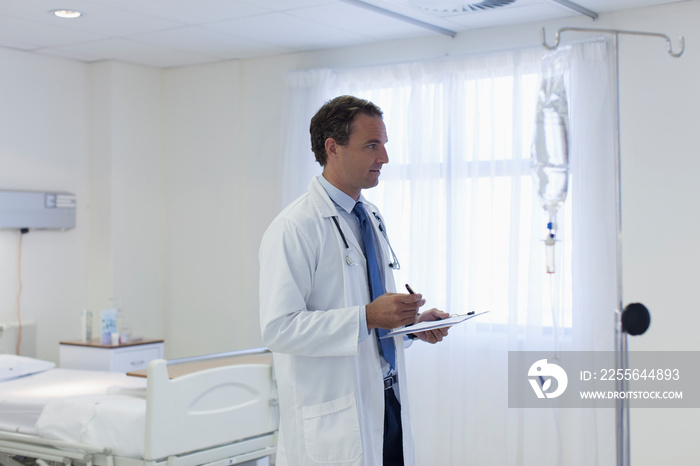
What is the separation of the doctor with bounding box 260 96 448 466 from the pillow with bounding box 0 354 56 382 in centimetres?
252

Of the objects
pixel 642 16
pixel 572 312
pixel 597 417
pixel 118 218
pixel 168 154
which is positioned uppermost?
pixel 642 16

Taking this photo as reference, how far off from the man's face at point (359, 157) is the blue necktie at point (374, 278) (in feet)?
0.35

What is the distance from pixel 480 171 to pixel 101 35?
6.92 feet

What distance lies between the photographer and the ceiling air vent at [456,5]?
345cm

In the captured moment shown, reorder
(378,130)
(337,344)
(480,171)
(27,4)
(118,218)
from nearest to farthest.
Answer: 1. (337,344)
2. (378,130)
3. (27,4)
4. (480,171)
5. (118,218)

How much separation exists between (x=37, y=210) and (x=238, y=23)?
5.31 ft

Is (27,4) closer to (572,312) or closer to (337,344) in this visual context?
(337,344)

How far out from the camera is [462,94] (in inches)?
161

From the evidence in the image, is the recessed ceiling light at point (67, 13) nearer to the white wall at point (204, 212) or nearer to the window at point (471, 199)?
the white wall at point (204, 212)

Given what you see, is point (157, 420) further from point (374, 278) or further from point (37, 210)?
point (37, 210)

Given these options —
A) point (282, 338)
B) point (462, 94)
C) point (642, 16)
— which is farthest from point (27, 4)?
point (642, 16)

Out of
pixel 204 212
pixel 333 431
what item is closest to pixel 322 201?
pixel 333 431

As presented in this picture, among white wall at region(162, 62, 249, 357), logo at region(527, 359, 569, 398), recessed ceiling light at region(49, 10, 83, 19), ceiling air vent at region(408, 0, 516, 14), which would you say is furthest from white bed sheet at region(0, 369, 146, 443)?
ceiling air vent at region(408, 0, 516, 14)

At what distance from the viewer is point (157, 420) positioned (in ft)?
9.41
